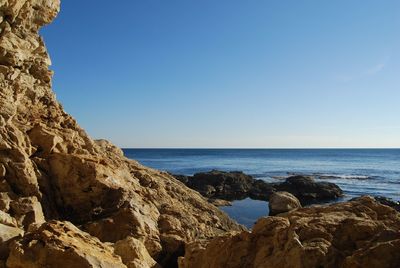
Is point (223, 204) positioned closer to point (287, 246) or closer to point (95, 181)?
point (95, 181)

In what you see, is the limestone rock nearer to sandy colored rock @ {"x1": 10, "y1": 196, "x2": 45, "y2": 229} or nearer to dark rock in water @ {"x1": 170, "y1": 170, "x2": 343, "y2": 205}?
dark rock in water @ {"x1": 170, "y1": 170, "x2": 343, "y2": 205}

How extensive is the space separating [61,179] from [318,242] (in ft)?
38.0

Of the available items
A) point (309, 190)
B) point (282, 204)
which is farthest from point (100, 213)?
point (309, 190)

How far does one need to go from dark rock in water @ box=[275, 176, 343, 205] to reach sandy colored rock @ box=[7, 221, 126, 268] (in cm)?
4220

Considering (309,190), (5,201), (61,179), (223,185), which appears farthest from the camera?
(223,185)

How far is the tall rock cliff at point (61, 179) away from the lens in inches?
577

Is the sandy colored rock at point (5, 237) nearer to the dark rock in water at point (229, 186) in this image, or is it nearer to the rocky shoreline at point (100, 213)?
the rocky shoreline at point (100, 213)

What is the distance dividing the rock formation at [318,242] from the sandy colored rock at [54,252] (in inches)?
94.8

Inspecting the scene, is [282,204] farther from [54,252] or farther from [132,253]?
[54,252]

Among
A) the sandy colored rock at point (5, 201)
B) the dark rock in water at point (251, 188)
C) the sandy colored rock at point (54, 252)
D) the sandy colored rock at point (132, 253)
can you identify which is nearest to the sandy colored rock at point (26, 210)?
the sandy colored rock at point (5, 201)

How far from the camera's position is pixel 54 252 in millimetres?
7734

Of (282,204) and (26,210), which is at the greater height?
(26,210)

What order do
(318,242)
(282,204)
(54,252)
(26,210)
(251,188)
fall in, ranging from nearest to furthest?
(318,242) → (54,252) → (26,210) → (282,204) → (251,188)

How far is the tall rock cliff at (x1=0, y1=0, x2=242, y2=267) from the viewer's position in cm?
1466
